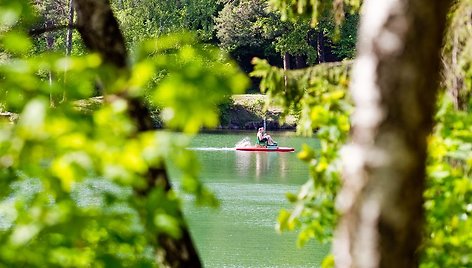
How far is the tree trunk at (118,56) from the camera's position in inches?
111

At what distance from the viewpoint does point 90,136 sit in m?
1.77

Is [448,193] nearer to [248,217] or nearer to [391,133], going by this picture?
[391,133]

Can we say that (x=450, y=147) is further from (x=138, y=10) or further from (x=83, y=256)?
(x=138, y=10)

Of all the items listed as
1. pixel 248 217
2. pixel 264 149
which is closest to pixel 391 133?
→ pixel 248 217

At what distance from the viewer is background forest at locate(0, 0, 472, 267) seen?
1.71 meters

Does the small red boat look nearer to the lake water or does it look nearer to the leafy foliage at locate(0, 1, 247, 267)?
the lake water

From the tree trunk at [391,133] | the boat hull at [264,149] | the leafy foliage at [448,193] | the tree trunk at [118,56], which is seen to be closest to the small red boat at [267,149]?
the boat hull at [264,149]

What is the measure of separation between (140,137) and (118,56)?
114cm

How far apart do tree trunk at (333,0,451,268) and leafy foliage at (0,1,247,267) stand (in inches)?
11.2

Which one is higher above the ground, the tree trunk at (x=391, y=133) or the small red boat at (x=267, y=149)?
the tree trunk at (x=391, y=133)

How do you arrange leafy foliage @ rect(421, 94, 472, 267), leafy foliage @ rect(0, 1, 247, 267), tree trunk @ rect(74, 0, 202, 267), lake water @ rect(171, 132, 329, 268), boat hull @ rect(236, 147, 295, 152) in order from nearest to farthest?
leafy foliage @ rect(0, 1, 247, 267) < tree trunk @ rect(74, 0, 202, 267) < leafy foliage @ rect(421, 94, 472, 267) < lake water @ rect(171, 132, 329, 268) < boat hull @ rect(236, 147, 295, 152)

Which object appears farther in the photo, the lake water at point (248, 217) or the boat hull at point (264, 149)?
the boat hull at point (264, 149)

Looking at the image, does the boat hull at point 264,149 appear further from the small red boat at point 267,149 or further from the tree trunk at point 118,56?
the tree trunk at point 118,56

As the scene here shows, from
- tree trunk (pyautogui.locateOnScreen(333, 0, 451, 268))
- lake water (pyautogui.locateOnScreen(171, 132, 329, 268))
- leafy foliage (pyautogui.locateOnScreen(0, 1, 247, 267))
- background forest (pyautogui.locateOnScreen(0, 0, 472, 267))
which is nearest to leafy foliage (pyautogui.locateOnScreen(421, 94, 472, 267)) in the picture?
background forest (pyautogui.locateOnScreen(0, 0, 472, 267))
